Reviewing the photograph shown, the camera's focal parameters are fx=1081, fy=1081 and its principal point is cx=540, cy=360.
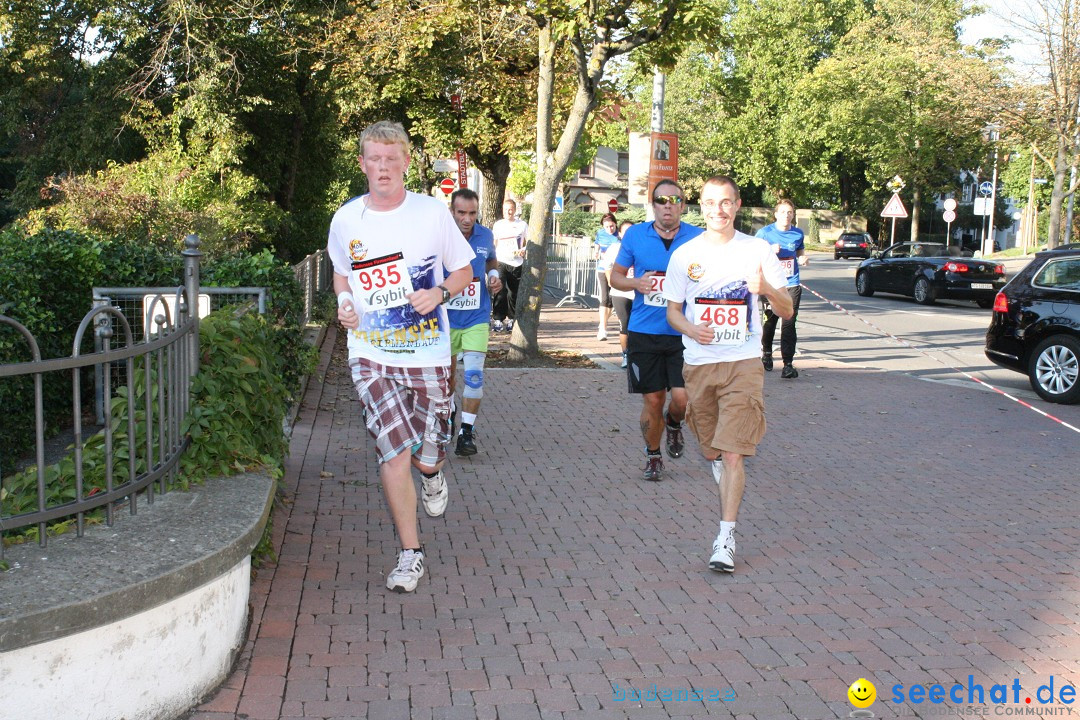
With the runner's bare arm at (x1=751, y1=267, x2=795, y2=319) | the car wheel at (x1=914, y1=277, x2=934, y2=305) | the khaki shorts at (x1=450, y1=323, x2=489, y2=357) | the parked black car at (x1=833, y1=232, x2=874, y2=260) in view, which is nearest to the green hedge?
the khaki shorts at (x1=450, y1=323, x2=489, y2=357)

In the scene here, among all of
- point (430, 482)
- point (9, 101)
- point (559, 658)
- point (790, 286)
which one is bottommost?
point (559, 658)

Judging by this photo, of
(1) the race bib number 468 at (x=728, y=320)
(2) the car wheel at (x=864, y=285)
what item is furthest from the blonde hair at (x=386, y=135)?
(2) the car wheel at (x=864, y=285)

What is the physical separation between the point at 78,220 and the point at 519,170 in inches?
1738

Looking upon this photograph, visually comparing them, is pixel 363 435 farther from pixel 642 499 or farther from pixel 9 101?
pixel 9 101

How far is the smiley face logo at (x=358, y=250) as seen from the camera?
472 centimetres

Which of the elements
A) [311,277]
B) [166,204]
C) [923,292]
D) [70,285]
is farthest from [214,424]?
[923,292]

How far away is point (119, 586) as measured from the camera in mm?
3330

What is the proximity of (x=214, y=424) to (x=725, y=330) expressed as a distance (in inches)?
98.9

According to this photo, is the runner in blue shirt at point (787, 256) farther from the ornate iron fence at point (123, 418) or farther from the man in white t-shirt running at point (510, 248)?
the ornate iron fence at point (123, 418)

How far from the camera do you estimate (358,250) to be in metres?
4.73

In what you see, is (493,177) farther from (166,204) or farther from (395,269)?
(395,269)

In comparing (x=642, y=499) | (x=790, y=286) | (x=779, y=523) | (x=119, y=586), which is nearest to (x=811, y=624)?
(x=779, y=523)

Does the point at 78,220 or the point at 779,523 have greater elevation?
the point at 78,220
